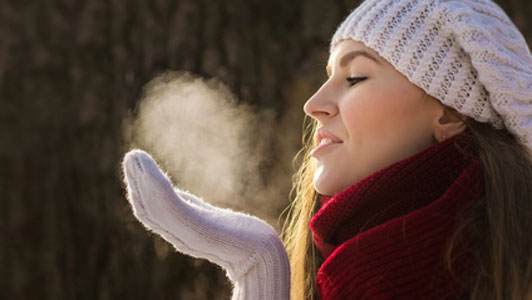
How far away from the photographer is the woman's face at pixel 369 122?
1323mm

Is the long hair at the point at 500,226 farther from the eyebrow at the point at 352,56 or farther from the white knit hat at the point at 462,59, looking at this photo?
the eyebrow at the point at 352,56

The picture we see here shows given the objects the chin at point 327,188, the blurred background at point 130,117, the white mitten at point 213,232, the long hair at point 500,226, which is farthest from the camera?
the blurred background at point 130,117

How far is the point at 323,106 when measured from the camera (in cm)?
139

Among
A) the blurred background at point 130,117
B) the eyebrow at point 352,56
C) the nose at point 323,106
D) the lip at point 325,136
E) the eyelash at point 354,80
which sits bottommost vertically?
the blurred background at point 130,117

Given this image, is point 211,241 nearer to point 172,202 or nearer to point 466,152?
point 172,202

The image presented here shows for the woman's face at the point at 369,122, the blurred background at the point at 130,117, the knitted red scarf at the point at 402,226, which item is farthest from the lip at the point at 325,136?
the blurred background at the point at 130,117

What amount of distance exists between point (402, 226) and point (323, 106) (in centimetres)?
36

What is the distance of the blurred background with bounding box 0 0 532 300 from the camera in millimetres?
2508

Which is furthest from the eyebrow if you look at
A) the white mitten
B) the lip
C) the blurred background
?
the blurred background

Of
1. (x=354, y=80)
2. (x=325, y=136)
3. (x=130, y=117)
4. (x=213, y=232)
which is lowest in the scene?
(x=130, y=117)

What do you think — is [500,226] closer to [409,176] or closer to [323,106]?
[409,176]

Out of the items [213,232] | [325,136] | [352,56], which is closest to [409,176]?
[325,136]

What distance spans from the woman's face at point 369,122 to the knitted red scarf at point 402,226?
0.06 metres

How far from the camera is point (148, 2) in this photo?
2621 mm
